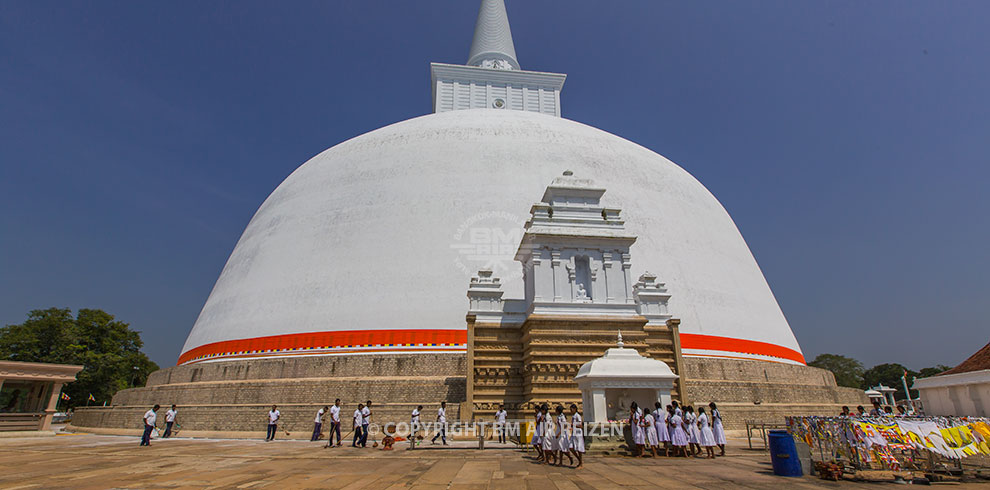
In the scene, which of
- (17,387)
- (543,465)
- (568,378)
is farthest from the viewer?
(17,387)

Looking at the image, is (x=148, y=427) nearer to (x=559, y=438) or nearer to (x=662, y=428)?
(x=559, y=438)

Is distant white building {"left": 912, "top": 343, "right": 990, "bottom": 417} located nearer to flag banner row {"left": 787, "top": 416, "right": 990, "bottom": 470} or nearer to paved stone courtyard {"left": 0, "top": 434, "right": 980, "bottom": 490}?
flag banner row {"left": 787, "top": 416, "right": 990, "bottom": 470}

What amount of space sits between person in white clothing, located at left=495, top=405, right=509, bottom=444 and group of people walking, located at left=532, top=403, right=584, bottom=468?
319cm

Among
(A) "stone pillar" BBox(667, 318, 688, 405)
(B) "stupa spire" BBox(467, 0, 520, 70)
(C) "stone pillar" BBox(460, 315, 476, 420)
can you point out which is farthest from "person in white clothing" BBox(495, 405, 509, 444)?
(B) "stupa spire" BBox(467, 0, 520, 70)

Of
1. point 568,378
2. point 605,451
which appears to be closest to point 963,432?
point 605,451

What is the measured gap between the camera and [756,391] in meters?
16.5

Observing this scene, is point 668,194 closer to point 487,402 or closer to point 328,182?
point 487,402

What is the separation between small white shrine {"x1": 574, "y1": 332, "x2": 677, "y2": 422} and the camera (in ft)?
35.9

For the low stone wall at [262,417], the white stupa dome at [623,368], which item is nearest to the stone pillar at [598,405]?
the white stupa dome at [623,368]

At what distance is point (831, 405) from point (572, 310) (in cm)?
1080

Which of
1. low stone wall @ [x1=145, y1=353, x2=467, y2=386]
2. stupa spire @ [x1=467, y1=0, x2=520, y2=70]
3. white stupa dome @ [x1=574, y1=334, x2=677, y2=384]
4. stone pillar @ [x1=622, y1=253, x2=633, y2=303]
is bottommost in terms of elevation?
white stupa dome @ [x1=574, y1=334, x2=677, y2=384]

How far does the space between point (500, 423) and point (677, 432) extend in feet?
14.5

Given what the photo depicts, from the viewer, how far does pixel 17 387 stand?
17234 mm

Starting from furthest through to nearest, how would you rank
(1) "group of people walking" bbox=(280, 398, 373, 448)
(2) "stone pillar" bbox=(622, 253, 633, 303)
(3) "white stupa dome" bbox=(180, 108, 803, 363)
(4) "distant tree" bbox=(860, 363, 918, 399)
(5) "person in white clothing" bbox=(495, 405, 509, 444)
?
1. (4) "distant tree" bbox=(860, 363, 918, 399)
2. (3) "white stupa dome" bbox=(180, 108, 803, 363)
3. (2) "stone pillar" bbox=(622, 253, 633, 303)
4. (5) "person in white clothing" bbox=(495, 405, 509, 444)
5. (1) "group of people walking" bbox=(280, 398, 373, 448)
